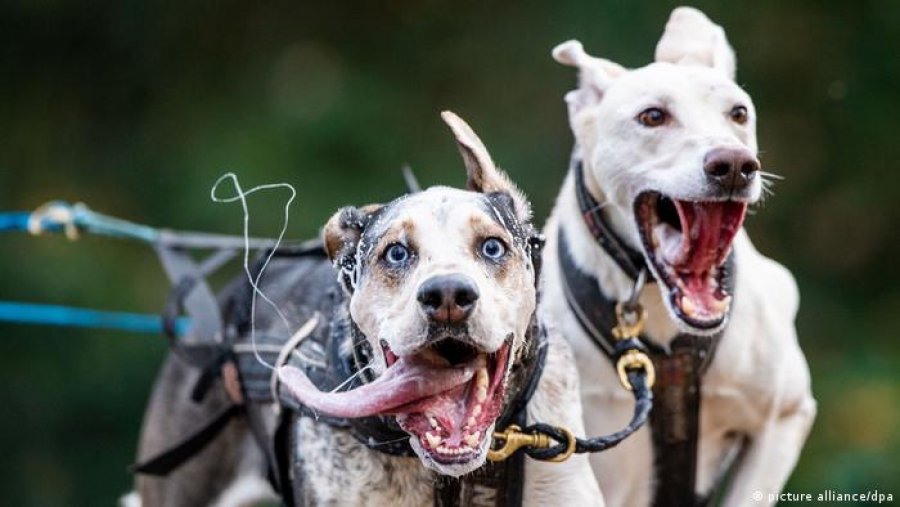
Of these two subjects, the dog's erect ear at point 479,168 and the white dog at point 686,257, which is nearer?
the dog's erect ear at point 479,168

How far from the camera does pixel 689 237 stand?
4.25 m

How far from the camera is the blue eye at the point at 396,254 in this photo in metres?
3.38

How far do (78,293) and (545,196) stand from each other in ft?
8.76

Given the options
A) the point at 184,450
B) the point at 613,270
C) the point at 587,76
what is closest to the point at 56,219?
the point at 184,450

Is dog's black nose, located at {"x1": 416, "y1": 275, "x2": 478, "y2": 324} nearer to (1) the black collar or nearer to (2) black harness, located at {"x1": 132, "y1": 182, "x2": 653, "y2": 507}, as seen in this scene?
(2) black harness, located at {"x1": 132, "y1": 182, "x2": 653, "y2": 507}

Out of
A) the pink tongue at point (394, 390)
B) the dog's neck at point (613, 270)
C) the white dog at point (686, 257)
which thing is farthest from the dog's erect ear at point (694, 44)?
the pink tongue at point (394, 390)

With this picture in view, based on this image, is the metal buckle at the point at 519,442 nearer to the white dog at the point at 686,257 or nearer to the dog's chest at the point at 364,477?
the dog's chest at the point at 364,477

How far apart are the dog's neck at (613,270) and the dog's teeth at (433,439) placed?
1.24 meters

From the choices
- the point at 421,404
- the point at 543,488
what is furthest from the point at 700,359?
the point at 421,404

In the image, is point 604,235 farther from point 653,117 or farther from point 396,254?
point 396,254

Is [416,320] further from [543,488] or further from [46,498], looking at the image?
[46,498]

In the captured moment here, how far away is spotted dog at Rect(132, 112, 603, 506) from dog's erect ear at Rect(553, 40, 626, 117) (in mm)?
857

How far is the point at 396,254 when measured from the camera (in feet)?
11.1

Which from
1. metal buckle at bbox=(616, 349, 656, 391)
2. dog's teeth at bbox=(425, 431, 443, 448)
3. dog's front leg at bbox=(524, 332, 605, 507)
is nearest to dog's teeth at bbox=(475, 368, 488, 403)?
dog's teeth at bbox=(425, 431, 443, 448)
